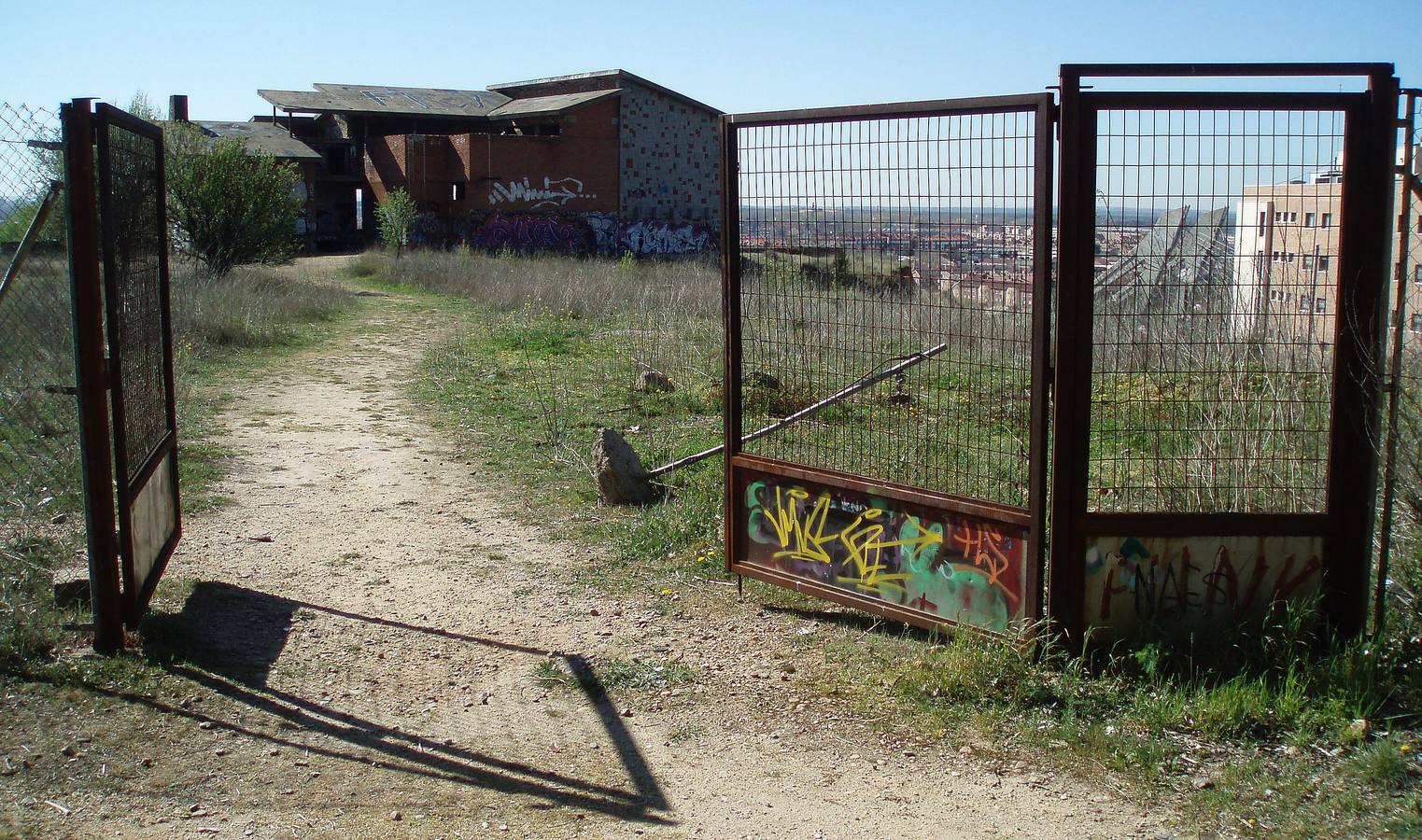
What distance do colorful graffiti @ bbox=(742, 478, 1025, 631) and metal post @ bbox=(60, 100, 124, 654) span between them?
299 cm

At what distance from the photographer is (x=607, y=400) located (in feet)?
40.2

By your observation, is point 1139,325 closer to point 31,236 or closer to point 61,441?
point 31,236

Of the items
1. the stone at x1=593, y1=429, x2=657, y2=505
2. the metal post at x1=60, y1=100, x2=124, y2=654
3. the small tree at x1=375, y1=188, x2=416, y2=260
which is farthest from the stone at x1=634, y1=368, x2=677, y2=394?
the small tree at x1=375, y1=188, x2=416, y2=260

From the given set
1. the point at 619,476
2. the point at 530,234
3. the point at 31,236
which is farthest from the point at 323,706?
the point at 530,234

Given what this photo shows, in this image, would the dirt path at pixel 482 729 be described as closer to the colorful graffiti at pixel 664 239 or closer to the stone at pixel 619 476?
the stone at pixel 619 476

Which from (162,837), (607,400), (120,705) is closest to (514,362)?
(607,400)

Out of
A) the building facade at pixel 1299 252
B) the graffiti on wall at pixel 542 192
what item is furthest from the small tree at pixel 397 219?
the building facade at pixel 1299 252

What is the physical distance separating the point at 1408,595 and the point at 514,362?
12.3m

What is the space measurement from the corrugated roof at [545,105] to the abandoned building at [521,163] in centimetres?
9

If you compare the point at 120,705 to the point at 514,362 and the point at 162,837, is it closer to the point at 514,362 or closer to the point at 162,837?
the point at 162,837

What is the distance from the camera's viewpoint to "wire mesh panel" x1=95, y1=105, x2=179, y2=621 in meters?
4.90

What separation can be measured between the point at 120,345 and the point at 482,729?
94.1 inches

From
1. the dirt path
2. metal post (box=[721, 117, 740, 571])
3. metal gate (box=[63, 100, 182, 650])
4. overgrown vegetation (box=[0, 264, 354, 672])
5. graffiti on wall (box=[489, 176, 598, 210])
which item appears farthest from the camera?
graffiti on wall (box=[489, 176, 598, 210])

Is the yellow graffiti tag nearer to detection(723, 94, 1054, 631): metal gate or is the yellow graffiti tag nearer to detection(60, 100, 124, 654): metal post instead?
detection(723, 94, 1054, 631): metal gate
